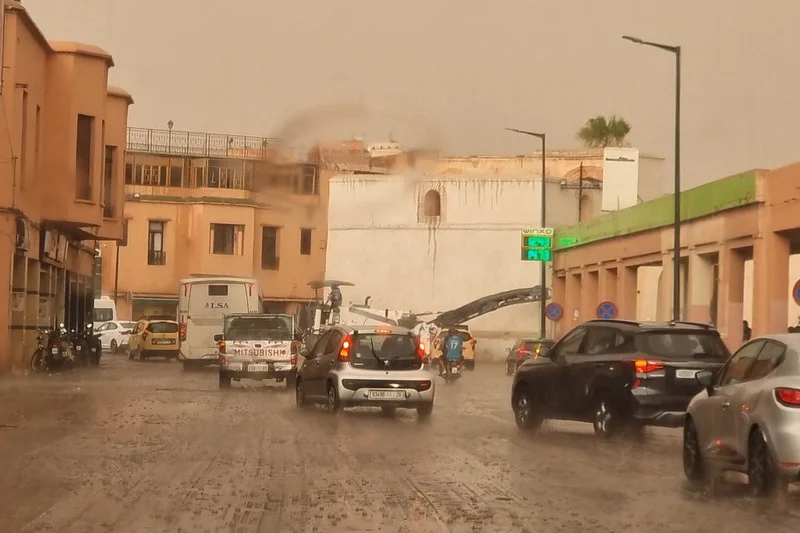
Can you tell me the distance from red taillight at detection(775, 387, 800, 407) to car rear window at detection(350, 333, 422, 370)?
11.8 metres

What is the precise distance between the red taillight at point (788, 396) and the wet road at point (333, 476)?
89cm

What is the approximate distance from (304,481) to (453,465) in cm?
250

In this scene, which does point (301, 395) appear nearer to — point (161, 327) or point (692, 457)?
point (692, 457)

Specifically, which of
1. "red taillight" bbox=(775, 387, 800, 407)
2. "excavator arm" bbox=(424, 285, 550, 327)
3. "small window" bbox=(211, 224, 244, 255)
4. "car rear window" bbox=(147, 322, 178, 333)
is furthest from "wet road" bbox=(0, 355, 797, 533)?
"small window" bbox=(211, 224, 244, 255)

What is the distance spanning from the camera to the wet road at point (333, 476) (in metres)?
10.5

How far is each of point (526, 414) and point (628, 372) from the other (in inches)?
107

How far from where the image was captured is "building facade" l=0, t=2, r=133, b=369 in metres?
38.8

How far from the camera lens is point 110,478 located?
1321 cm

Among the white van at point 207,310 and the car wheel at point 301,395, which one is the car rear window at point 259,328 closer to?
the car wheel at point 301,395

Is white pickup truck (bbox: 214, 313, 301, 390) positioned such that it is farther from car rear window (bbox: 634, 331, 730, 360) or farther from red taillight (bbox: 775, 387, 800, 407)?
red taillight (bbox: 775, 387, 800, 407)

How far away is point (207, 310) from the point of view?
4553cm

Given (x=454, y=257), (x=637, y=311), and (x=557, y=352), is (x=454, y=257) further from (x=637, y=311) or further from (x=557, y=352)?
(x=557, y=352)

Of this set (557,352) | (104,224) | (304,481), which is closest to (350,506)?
(304,481)

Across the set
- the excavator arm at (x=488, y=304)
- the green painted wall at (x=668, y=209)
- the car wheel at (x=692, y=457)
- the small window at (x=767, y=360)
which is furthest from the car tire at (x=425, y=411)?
the excavator arm at (x=488, y=304)
